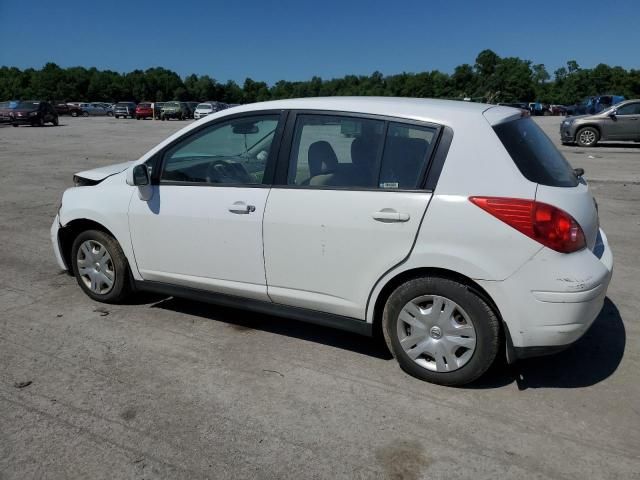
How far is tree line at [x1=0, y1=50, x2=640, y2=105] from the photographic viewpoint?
10126 centimetres

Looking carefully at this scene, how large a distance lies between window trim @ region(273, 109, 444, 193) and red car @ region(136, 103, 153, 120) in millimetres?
53701

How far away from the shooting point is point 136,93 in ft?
369

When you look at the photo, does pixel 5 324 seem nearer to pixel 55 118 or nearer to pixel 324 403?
pixel 324 403

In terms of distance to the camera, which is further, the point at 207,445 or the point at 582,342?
the point at 582,342

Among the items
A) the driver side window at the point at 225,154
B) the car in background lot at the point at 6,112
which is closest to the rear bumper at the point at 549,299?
the driver side window at the point at 225,154

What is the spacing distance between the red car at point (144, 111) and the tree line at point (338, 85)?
51.6m

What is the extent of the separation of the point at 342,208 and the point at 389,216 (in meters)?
0.32

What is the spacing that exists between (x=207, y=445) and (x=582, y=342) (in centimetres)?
279

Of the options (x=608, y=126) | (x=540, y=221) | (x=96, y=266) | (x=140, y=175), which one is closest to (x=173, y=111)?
(x=608, y=126)

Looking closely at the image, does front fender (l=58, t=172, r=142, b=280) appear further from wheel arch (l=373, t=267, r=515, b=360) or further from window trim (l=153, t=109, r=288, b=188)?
wheel arch (l=373, t=267, r=515, b=360)

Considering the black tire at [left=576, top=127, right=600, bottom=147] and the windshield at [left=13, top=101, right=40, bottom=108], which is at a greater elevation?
the black tire at [left=576, top=127, right=600, bottom=147]

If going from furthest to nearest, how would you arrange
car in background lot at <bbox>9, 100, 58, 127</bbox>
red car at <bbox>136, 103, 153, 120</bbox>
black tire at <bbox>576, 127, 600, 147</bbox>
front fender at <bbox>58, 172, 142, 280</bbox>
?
red car at <bbox>136, 103, 153, 120</bbox> < car in background lot at <bbox>9, 100, 58, 127</bbox> < black tire at <bbox>576, 127, 600, 147</bbox> < front fender at <bbox>58, 172, 142, 280</bbox>

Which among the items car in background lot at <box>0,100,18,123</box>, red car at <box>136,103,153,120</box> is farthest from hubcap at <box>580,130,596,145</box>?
red car at <box>136,103,153,120</box>

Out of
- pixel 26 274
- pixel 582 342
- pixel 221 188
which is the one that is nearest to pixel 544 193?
pixel 582 342
